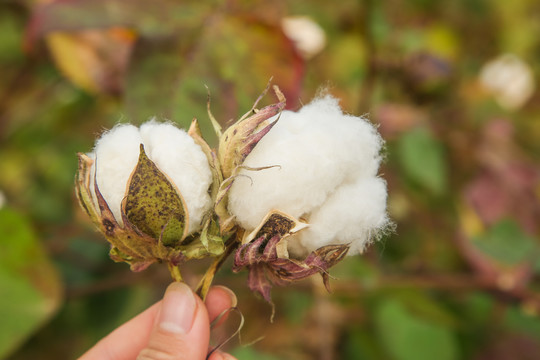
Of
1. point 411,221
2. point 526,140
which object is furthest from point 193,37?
point 526,140

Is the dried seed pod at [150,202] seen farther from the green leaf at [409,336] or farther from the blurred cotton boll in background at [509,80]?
the blurred cotton boll in background at [509,80]

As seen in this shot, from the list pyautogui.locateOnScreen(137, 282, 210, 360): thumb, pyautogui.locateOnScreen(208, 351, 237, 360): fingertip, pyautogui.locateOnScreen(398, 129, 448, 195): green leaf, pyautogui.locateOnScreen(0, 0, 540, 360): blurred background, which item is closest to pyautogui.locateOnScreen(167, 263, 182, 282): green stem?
pyautogui.locateOnScreen(137, 282, 210, 360): thumb

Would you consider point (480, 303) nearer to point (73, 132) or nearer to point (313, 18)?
point (313, 18)

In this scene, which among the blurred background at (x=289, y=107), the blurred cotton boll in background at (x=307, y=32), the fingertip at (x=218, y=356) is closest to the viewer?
the fingertip at (x=218, y=356)

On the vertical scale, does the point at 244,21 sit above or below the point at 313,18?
above

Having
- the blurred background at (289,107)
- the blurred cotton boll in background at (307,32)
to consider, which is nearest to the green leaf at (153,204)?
the blurred background at (289,107)

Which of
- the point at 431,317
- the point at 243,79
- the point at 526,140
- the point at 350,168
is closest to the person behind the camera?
the point at 350,168

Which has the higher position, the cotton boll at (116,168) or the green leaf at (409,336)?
the cotton boll at (116,168)
